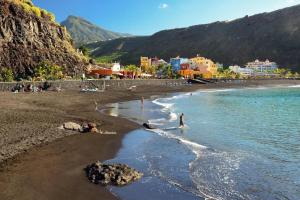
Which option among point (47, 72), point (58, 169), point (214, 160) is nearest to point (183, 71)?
point (47, 72)

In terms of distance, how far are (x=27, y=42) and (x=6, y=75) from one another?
12078 mm

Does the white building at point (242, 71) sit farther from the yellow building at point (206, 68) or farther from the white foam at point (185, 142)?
the white foam at point (185, 142)

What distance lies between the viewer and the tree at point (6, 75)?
225 feet

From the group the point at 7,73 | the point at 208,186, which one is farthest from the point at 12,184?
the point at 7,73

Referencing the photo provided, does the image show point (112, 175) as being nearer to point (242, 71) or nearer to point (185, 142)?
point (185, 142)

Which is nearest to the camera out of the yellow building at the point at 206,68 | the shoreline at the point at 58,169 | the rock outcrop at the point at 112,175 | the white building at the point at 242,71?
the shoreline at the point at 58,169

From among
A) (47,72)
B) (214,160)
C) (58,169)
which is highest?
(47,72)

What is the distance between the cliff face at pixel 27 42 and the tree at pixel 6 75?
325cm

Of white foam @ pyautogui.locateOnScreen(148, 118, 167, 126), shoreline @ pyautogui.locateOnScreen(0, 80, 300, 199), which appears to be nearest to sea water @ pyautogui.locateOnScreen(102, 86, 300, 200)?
white foam @ pyautogui.locateOnScreen(148, 118, 167, 126)

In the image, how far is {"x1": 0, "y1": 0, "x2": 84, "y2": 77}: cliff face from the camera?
246ft

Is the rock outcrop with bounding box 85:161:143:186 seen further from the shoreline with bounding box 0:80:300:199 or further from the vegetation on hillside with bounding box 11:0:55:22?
the vegetation on hillside with bounding box 11:0:55:22

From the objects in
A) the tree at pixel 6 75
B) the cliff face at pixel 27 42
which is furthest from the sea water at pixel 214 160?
the cliff face at pixel 27 42

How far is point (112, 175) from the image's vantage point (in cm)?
1686

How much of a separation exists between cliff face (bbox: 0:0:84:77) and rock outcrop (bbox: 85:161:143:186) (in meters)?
61.1
